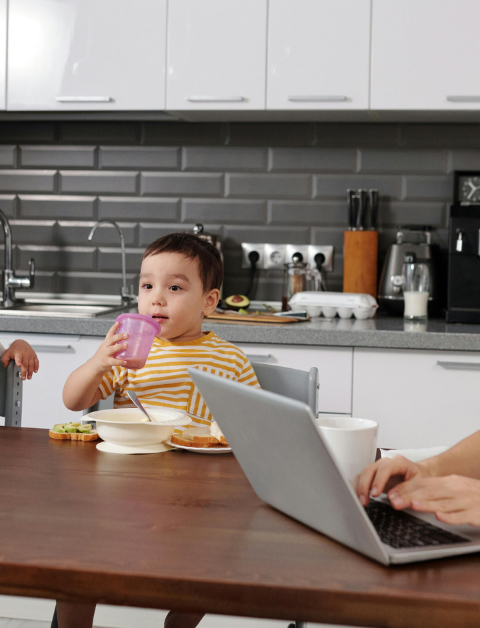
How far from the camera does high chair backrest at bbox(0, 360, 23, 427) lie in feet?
4.99

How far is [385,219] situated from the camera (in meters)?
2.93

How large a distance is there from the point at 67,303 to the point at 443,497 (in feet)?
8.13

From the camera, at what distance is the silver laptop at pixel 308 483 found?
0.71 m

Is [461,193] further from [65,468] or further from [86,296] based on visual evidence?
[65,468]

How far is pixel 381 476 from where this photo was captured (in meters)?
0.83

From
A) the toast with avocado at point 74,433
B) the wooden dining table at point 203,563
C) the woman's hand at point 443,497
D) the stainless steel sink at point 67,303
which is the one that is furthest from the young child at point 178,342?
the stainless steel sink at point 67,303

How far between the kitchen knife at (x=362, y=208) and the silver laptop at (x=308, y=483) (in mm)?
2081

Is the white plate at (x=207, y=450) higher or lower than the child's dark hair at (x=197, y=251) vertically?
lower
